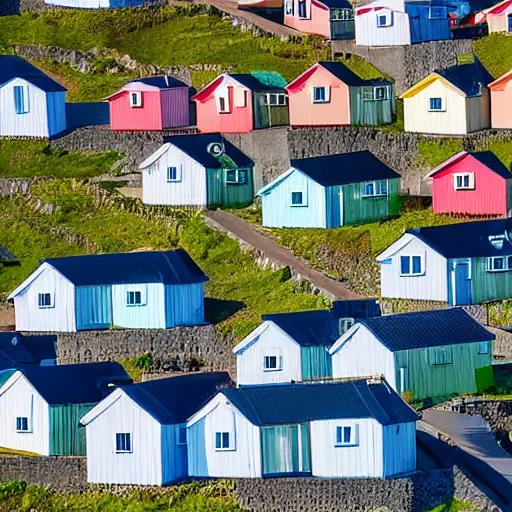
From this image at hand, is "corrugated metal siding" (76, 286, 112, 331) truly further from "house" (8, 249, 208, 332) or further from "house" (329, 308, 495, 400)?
"house" (329, 308, 495, 400)

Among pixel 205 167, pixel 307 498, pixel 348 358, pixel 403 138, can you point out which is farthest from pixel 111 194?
pixel 307 498

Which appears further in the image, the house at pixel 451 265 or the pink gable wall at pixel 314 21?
the pink gable wall at pixel 314 21

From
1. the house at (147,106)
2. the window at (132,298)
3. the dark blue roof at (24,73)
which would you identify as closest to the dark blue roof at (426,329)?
the window at (132,298)

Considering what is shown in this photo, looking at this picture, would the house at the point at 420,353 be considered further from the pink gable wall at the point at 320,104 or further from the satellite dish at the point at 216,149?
the pink gable wall at the point at 320,104

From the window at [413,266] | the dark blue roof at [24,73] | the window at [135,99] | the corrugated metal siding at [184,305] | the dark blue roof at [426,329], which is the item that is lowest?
the dark blue roof at [426,329]

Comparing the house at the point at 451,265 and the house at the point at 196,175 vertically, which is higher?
the house at the point at 196,175

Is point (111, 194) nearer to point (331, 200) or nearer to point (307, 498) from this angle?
point (331, 200)

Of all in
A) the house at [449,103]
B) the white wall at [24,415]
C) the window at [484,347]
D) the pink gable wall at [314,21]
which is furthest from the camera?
the pink gable wall at [314,21]
